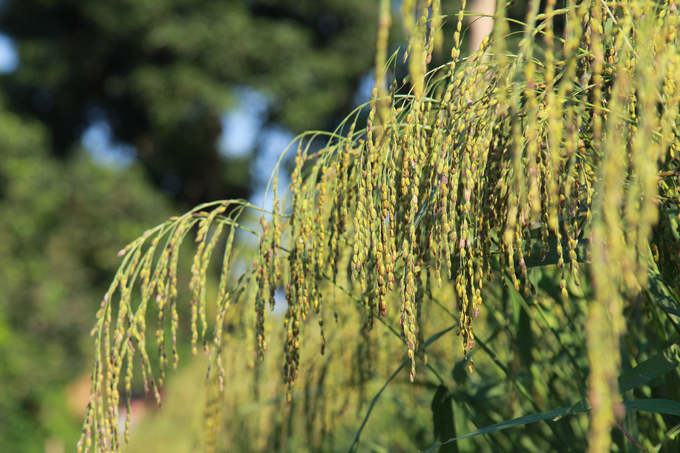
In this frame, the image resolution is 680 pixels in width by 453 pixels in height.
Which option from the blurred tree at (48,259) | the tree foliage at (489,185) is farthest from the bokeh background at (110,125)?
the tree foliage at (489,185)

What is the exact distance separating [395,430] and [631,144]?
167 cm

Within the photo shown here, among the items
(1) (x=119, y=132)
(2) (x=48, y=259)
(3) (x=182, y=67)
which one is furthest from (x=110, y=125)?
(2) (x=48, y=259)

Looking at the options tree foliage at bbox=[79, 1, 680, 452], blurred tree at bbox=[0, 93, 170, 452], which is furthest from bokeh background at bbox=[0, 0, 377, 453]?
tree foliage at bbox=[79, 1, 680, 452]

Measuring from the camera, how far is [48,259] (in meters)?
6.69

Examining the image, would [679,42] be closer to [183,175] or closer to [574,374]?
[574,374]

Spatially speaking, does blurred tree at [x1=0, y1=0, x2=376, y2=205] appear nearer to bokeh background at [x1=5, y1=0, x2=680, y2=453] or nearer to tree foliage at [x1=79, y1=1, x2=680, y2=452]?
bokeh background at [x1=5, y1=0, x2=680, y2=453]

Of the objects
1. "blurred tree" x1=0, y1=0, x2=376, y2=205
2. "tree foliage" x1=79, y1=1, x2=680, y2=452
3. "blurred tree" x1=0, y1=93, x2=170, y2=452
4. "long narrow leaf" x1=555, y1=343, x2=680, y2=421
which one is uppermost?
"blurred tree" x1=0, y1=0, x2=376, y2=205

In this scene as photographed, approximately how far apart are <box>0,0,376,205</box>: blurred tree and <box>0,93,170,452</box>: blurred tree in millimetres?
760

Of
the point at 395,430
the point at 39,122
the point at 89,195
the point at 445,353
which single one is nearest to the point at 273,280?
the point at 445,353

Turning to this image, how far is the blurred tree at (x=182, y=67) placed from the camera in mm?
7004

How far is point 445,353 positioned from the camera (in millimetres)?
1723

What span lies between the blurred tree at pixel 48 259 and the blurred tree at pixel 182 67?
76 centimetres

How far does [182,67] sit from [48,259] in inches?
112

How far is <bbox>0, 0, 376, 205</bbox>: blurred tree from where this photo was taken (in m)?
7.00
